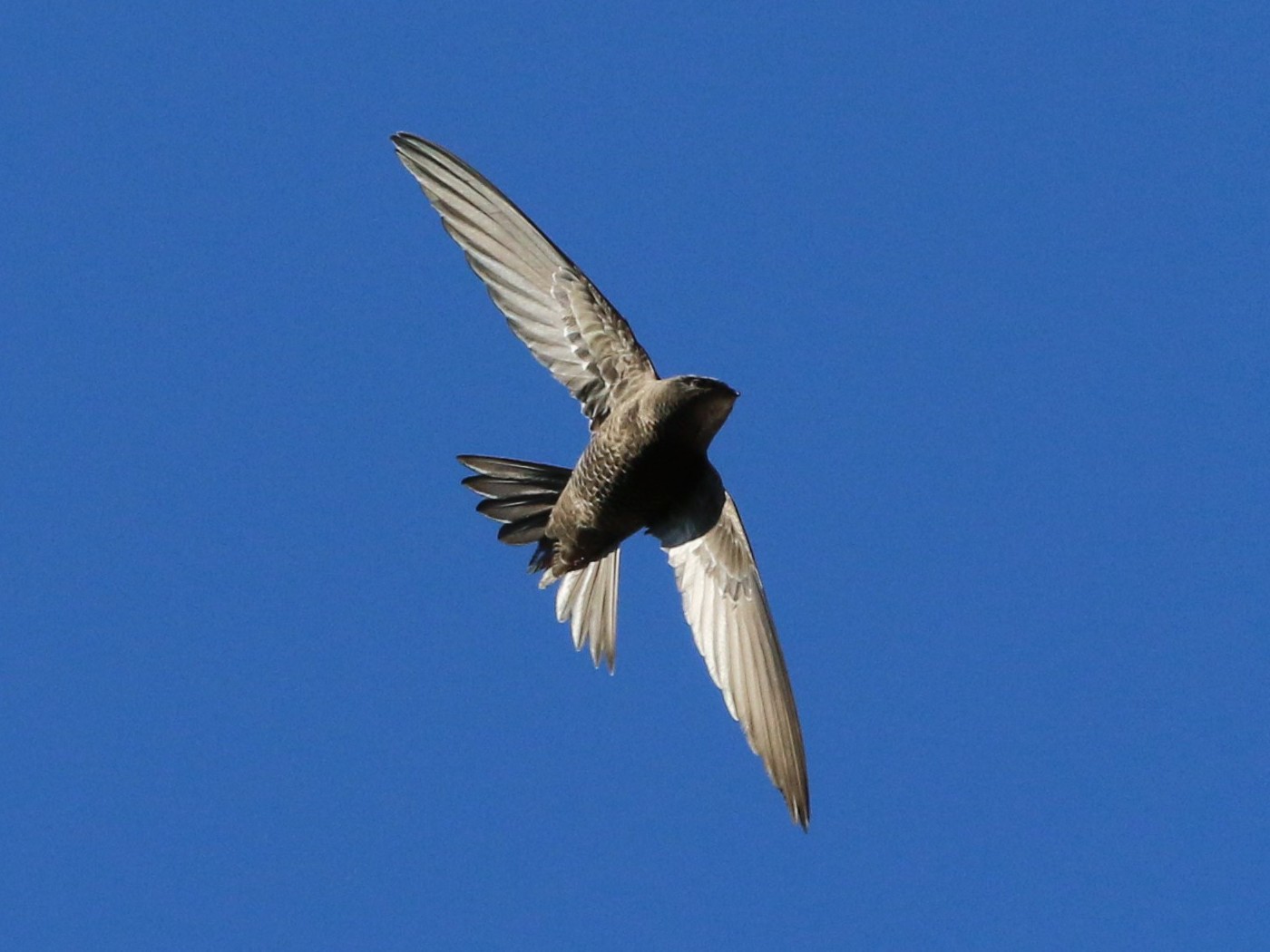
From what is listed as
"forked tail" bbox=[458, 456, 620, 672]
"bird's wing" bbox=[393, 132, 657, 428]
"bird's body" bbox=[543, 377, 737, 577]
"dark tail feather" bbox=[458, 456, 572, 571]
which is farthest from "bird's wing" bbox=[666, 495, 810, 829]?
"bird's wing" bbox=[393, 132, 657, 428]

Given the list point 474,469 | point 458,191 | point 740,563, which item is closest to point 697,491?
point 740,563

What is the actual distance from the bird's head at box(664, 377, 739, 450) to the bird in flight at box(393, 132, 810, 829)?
0.18m

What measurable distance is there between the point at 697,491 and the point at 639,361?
55cm

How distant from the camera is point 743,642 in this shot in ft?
23.5

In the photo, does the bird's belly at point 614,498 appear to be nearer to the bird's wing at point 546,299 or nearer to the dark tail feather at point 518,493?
the dark tail feather at point 518,493

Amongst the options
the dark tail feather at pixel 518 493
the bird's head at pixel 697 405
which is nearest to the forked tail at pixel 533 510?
the dark tail feather at pixel 518 493

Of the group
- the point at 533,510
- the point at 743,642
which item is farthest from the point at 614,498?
the point at 743,642

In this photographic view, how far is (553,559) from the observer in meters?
7.11

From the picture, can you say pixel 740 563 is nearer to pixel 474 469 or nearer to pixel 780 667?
pixel 780 667

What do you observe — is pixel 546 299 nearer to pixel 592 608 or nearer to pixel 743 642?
pixel 592 608

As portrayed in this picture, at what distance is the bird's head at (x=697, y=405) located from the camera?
6395 millimetres

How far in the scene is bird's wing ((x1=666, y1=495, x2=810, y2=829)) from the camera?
696 centimetres

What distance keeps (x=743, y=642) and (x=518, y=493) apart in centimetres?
104

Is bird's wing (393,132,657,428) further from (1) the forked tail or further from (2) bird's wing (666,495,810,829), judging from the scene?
(2) bird's wing (666,495,810,829)
